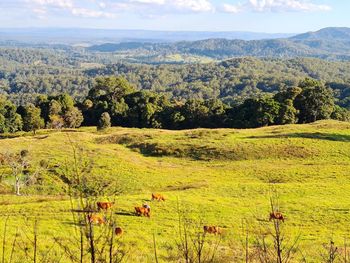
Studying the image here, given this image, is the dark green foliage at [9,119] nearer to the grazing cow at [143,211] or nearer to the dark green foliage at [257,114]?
the dark green foliage at [257,114]

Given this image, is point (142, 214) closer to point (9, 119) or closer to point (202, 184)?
point (202, 184)

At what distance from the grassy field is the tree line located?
2115 centimetres

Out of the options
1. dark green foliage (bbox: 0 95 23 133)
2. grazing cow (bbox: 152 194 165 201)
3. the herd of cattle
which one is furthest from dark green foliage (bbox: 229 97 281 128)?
the herd of cattle

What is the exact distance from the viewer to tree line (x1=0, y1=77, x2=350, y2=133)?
85438mm

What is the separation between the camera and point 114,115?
98.2m

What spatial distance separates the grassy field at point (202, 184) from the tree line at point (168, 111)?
69.4ft

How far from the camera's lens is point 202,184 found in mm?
39094

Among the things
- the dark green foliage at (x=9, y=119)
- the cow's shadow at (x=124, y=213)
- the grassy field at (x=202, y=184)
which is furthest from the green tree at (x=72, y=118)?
the cow's shadow at (x=124, y=213)

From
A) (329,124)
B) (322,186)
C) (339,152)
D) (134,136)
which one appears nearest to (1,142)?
(134,136)

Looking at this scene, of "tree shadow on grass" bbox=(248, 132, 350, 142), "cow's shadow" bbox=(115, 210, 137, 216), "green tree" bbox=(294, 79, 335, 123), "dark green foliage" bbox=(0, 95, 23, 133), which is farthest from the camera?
"dark green foliage" bbox=(0, 95, 23, 133)

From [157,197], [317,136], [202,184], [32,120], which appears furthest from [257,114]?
[157,197]

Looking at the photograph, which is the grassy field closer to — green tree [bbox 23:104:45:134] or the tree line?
the tree line

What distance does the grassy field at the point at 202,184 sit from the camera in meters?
22.3

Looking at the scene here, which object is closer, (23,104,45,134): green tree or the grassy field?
the grassy field
